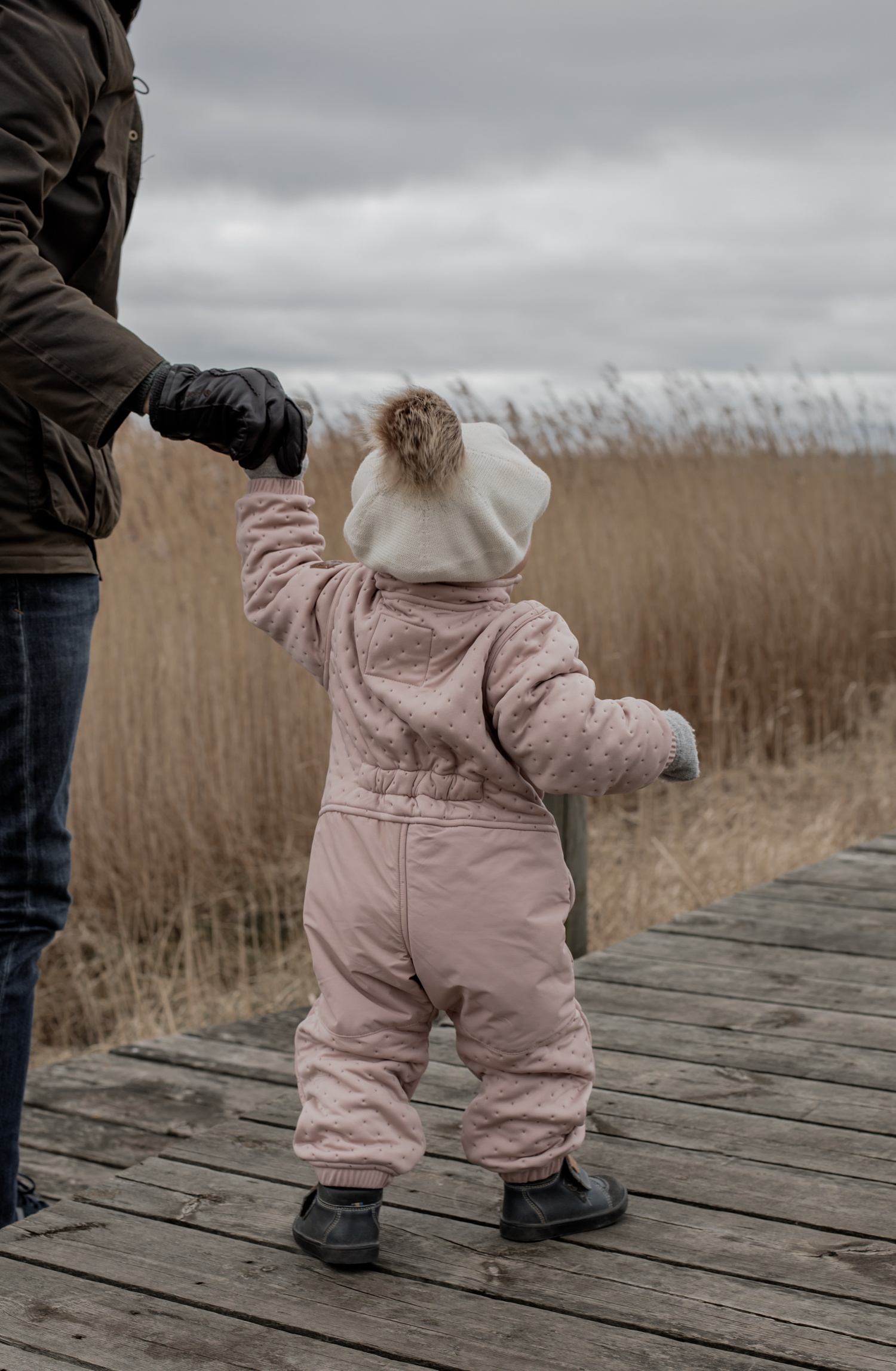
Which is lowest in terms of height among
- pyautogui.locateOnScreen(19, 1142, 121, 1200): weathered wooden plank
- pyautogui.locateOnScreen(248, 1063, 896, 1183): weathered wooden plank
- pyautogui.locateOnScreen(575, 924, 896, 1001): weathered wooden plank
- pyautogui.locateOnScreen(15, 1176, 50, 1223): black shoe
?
pyautogui.locateOnScreen(19, 1142, 121, 1200): weathered wooden plank

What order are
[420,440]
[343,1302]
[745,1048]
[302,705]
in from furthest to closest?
[302,705]
[745,1048]
[343,1302]
[420,440]

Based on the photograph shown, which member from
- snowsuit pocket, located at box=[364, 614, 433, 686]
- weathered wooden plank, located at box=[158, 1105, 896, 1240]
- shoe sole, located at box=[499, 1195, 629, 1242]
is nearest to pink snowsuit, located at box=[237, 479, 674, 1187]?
snowsuit pocket, located at box=[364, 614, 433, 686]

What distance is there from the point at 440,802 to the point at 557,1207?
0.54 meters

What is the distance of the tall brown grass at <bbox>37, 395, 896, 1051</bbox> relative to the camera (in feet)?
13.1

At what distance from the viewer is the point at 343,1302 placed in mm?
1514

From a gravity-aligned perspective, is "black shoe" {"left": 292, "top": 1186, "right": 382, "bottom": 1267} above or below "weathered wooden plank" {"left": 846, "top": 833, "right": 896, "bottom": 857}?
below

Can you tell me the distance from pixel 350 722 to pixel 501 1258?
2.17 ft

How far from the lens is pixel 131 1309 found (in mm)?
1516

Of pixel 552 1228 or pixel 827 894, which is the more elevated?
Answer: pixel 827 894

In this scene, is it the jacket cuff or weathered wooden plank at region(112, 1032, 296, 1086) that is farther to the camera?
weathered wooden plank at region(112, 1032, 296, 1086)

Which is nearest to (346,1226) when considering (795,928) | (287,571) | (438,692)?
(438,692)

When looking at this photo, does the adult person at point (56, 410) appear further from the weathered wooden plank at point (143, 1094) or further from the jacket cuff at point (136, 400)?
the weathered wooden plank at point (143, 1094)

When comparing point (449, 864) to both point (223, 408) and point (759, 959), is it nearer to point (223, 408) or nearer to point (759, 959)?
point (223, 408)

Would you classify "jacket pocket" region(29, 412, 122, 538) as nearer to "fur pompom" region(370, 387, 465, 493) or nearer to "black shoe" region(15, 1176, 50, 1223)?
"fur pompom" region(370, 387, 465, 493)
